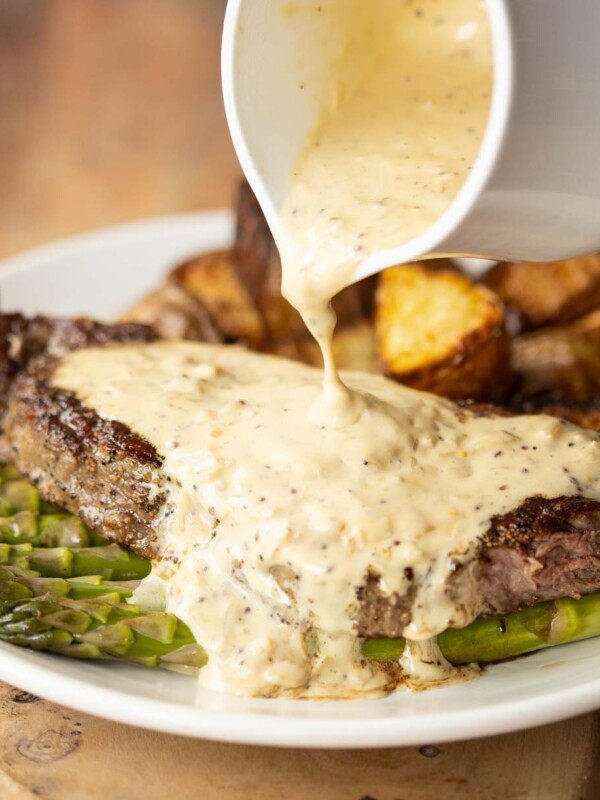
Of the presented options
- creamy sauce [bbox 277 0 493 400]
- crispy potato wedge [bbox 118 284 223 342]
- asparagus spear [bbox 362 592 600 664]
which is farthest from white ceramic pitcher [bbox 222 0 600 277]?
crispy potato wedge [bbox 118 284 223 342]

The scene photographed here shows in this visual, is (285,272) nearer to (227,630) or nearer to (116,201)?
(227,630)

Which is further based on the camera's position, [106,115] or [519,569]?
[106,115]

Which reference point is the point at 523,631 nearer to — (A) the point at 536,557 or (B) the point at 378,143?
(A) the point at 536,557

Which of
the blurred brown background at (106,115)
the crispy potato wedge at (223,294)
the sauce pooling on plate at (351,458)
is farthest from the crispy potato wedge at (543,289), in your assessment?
the blurred brown background at (106,115)

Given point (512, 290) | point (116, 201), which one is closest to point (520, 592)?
point (512, 290)

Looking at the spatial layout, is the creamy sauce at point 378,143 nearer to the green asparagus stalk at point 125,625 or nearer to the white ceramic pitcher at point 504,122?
the white ceramic pitcher at point 504,122

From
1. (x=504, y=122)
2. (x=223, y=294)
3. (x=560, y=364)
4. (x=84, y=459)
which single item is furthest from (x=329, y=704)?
(x=223, y=294)

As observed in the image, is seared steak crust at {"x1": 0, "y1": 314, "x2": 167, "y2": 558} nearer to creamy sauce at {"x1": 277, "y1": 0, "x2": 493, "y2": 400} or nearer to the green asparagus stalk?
the green asparagus stalk
